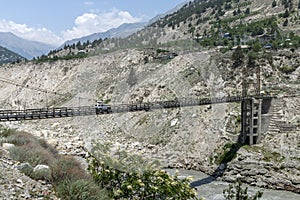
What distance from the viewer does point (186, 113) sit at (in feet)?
81.6

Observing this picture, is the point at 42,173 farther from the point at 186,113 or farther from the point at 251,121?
the point at 186,113

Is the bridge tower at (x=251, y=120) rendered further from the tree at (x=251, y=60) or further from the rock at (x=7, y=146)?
the rock at (x=7, y=146)

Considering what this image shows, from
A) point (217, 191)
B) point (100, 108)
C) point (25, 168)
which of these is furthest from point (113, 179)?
point (217, 191)

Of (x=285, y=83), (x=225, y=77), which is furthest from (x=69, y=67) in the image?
(x=285, y=83)

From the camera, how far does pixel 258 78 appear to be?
93.1 feet

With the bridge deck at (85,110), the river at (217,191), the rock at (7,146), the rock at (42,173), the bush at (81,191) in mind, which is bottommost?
the river at (217,191)

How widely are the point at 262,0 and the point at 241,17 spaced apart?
8513 mm

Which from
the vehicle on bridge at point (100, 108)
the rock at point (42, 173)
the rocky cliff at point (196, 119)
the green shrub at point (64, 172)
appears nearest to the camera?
the green shrub at point (64, 172)

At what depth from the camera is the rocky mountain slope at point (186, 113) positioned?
686cm

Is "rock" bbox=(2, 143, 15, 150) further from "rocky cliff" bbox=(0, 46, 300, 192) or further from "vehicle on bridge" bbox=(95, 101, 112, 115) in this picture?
"vehicle on bridge" bbox=(95, 101, 112, 115)

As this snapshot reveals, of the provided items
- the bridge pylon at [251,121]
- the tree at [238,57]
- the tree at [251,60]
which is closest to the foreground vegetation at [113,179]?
the bridge pylon at [251,121]

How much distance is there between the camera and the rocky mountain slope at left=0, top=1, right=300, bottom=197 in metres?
6.86

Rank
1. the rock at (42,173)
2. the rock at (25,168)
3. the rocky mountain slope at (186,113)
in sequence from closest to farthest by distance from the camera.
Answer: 1. the rocky mountain slope at (186,113)
2. the rock at (42,173)
3. the rock at (25,168)

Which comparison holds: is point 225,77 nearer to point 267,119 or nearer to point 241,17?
point 267,119
